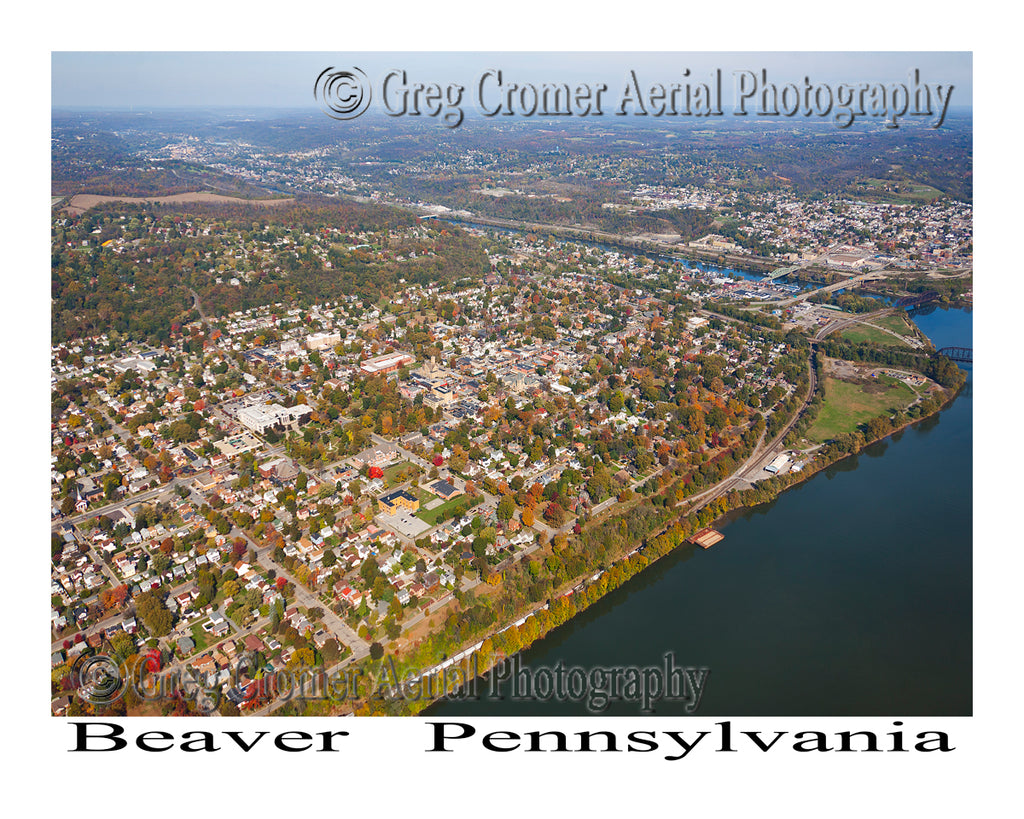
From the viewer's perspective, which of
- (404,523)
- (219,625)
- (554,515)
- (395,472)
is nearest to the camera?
(219,625)

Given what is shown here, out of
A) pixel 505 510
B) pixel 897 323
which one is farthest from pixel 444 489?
pixel 897 323

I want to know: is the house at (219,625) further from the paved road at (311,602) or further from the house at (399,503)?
the house at (399,503)

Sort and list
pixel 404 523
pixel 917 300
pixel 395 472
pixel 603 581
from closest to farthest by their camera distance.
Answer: pixel 603 581 → pixel 404 523 → pixel 395 472 → pixel 917 300

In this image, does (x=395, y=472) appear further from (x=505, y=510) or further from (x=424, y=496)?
(x=505, y=510)

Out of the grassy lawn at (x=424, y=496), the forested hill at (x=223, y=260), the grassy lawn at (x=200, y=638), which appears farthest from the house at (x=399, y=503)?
the forested hill at (x=223, y=260)

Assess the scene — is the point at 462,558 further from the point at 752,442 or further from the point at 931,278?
the point at 931,278

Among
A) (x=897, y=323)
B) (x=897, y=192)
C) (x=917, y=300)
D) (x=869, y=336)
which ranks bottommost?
(x=869, y=336)
